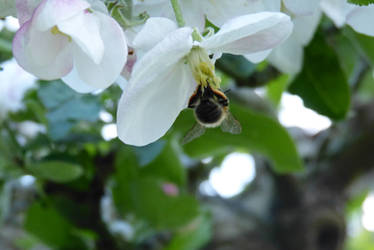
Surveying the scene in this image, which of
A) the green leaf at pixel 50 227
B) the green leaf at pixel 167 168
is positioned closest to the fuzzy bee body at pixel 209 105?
the green leaf at pixel 167 168

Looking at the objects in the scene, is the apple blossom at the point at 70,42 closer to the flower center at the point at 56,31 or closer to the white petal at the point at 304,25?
the flower center at the point at 56,31

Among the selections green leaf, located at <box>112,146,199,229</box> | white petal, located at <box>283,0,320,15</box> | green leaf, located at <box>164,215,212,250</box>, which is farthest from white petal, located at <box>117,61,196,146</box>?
green leaf, located at <box>164,215,212,250</box>

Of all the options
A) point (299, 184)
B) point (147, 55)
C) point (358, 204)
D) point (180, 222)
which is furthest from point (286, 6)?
point (358, 204)

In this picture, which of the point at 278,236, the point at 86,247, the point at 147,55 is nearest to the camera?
the point at 147,55

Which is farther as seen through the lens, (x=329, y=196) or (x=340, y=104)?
(x=329, y=196)

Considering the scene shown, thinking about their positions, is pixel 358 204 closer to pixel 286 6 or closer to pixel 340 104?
pixel 340 104
